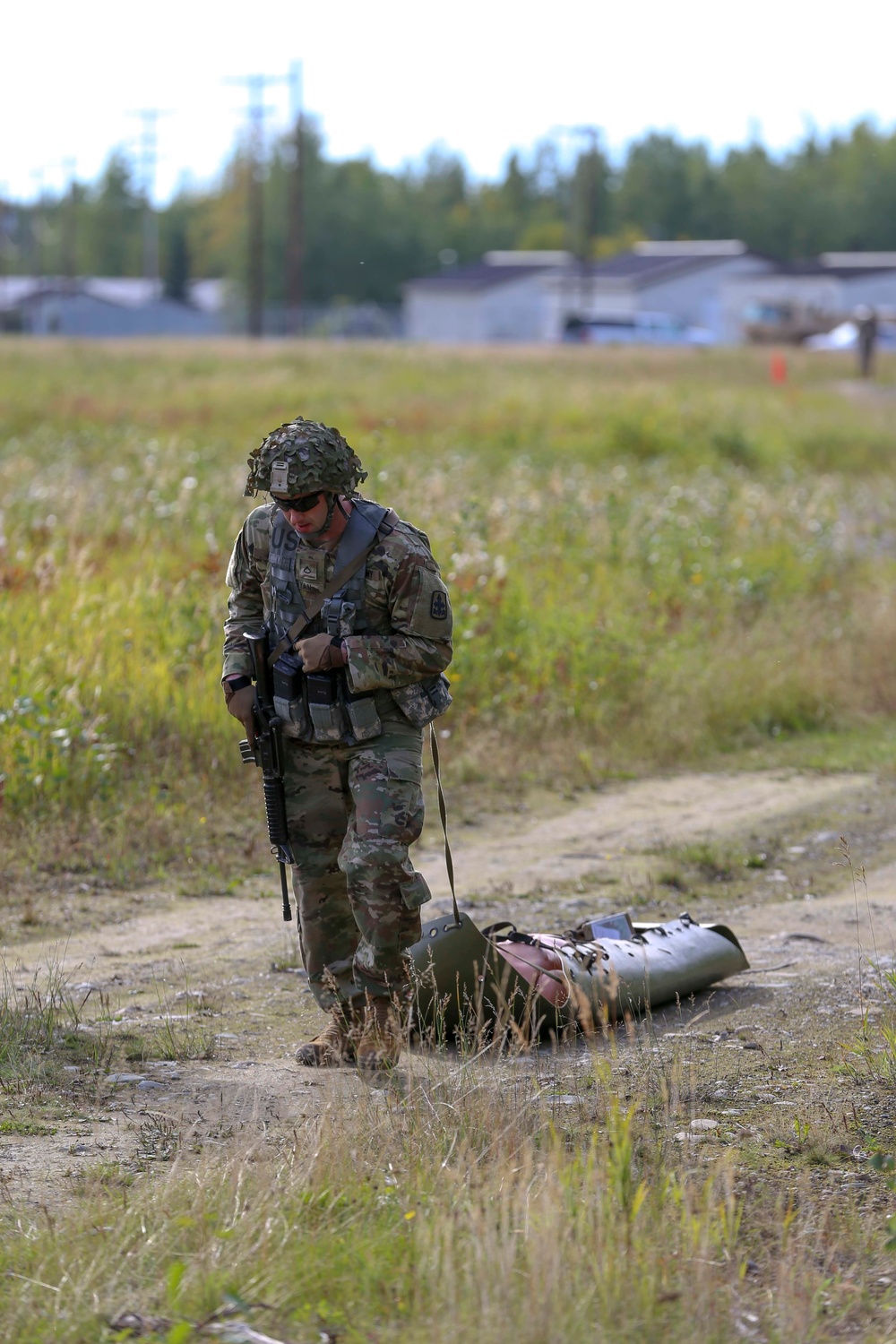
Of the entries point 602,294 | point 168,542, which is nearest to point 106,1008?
point 168,542

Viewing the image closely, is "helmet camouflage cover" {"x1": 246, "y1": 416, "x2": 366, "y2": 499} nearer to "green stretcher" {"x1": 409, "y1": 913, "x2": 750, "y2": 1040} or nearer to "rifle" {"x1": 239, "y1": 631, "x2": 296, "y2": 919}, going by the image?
"rifle" {"x1": 239, "y1": 631, "x2": 296, "y2": 919}

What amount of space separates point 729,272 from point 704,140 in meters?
63.3

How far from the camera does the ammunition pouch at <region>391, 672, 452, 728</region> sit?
14.0ft

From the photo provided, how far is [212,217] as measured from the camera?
110375 millimetres

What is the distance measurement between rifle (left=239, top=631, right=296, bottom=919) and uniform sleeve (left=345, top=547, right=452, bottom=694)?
0.26 metres

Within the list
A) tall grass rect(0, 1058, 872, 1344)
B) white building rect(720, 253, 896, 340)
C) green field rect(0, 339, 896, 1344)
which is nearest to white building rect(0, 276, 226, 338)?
white building rect(720, 253, 896, 340)

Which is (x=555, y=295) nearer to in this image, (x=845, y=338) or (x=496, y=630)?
(x=845, y=338)

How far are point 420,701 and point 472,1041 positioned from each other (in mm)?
1091

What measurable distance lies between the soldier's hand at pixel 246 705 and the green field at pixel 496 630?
223 centimetres

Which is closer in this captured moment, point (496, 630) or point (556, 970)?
point (556, 970)

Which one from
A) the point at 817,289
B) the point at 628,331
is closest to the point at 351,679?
the point at 628,331

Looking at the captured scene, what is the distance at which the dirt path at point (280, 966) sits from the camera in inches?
154

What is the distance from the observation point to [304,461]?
4000 mm

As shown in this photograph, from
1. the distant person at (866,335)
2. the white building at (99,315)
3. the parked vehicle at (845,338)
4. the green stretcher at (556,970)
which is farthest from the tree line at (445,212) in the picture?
the green stretcher at (556,970)
